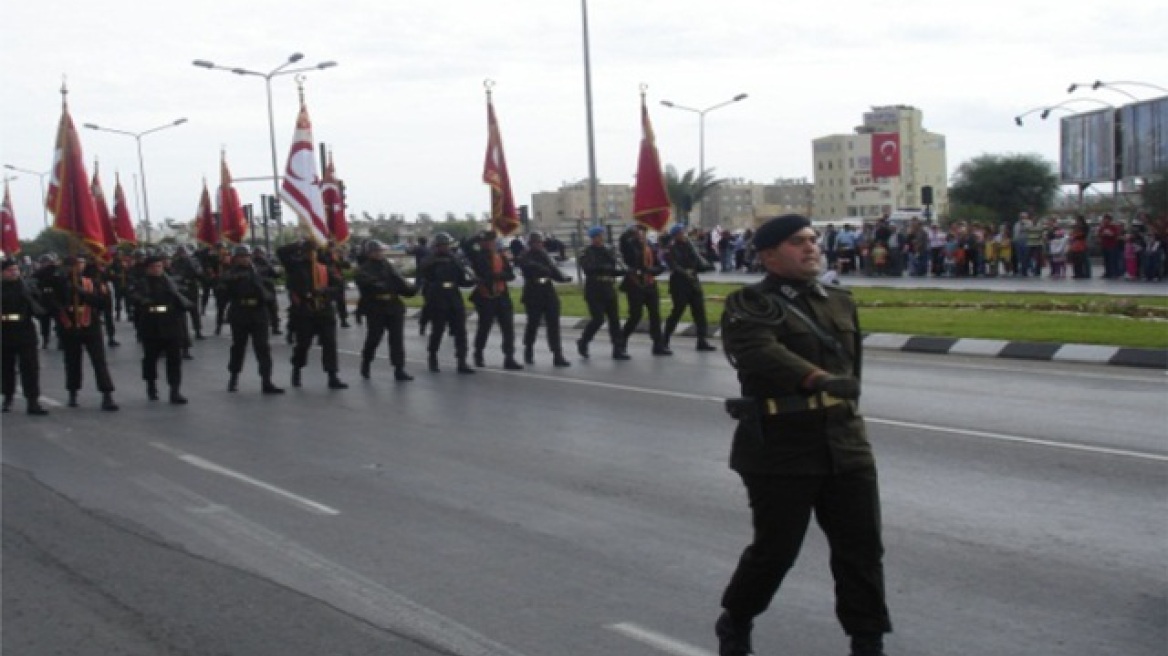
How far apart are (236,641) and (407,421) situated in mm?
7541

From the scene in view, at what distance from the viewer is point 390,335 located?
18.8 meters

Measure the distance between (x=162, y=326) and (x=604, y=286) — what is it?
19.1 feet

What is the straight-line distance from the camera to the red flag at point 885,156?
7438 centimetres

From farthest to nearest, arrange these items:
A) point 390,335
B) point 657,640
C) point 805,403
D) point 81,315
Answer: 1. point 390,335
2. point 81,315
3. point 657,640
4. point 805,403

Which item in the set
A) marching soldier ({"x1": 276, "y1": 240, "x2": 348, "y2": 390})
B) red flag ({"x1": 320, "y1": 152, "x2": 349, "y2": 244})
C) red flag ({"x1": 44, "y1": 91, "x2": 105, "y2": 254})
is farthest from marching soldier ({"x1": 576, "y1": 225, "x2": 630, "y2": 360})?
red flag ({"x1": 320, "y1": 152, "x2": 349, "y2": 244})

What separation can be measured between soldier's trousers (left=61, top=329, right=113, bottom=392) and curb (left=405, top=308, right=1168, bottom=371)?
9903 millimetres

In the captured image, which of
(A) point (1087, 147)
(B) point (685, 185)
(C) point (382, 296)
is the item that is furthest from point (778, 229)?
(B) point (685, 185)

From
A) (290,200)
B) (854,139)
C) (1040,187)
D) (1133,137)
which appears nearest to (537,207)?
(854,139)

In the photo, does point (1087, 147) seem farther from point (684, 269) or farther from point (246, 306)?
point (246, 306)

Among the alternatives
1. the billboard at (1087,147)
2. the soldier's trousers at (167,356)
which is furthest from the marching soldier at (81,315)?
the billboard at (1087,147)

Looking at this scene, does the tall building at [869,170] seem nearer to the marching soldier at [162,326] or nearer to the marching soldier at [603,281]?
the marching soldier at [603,281]

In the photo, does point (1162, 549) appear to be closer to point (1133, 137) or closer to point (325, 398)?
point (325, 398)

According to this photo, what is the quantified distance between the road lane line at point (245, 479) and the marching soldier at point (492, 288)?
6.56 meters

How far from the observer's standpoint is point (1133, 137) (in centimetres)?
4872
